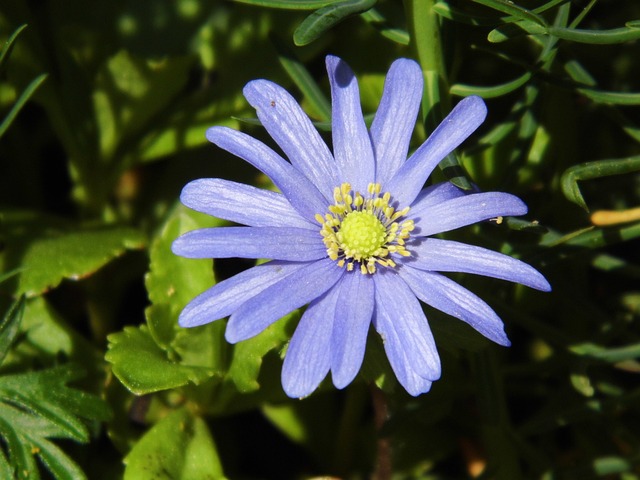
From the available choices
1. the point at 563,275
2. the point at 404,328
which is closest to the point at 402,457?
the point at 563,275

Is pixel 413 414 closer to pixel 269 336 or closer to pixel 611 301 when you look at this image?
pixel 269 336

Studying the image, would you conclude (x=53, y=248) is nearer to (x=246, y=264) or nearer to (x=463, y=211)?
(x=246, y=264)

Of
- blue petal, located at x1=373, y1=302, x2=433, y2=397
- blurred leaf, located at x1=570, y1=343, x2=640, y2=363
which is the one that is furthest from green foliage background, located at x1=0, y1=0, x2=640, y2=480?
blue petal, located at x1=373, y1=302, x2=433, y2=397

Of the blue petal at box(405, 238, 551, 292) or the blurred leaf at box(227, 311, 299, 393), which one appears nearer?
the blue petal at box(405, 238, 551, 292)

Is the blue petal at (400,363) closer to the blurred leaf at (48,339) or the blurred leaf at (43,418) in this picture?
the blurred leaf at (43,418)

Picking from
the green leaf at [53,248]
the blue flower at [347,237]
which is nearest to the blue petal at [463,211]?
the blue flower at [347,237]

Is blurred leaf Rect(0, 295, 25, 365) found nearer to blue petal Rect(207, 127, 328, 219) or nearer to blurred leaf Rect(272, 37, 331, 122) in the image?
blue petal Rect(207, 127, 328, 219)
